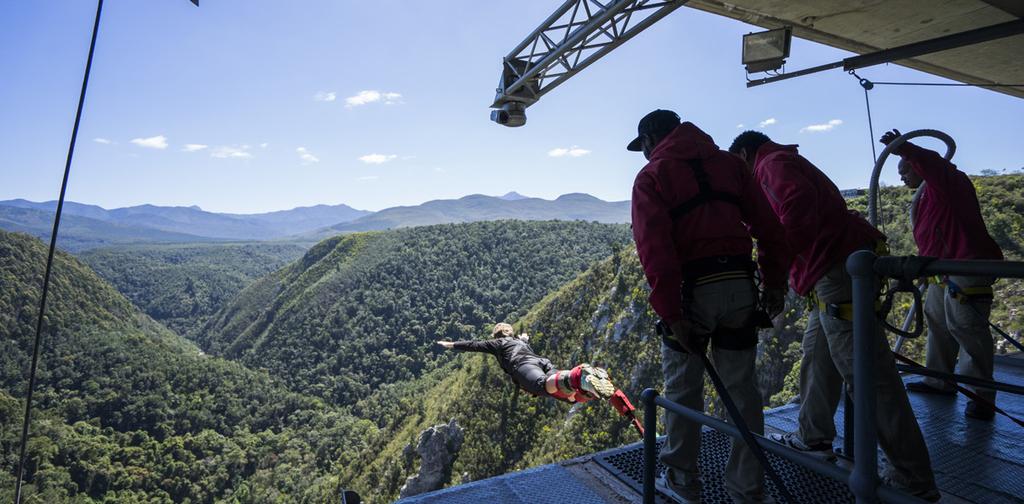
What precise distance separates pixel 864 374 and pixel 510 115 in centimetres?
615

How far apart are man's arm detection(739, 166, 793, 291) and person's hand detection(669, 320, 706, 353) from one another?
60cm

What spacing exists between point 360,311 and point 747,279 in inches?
4191

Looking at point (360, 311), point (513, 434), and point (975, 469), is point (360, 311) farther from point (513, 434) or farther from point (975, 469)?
point (975, 469)

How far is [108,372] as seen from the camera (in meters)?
78.5

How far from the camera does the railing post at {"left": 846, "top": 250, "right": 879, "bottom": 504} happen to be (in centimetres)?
114

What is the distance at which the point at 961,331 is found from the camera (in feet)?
10.3

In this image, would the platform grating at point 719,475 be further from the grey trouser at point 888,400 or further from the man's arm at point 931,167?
the man's arm at point 931,167

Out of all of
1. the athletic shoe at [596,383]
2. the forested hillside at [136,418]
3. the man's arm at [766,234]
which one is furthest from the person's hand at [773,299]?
the forested hillside at [136,418]

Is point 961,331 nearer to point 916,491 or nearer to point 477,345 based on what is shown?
point 916,491

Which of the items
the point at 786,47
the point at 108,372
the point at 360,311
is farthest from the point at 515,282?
the point at 786,47

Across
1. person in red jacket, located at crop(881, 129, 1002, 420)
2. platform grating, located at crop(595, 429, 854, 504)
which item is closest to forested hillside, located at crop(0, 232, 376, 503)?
platform grating, located at crop(595, 429, 854, 504)

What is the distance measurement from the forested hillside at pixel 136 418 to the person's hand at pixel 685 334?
67.1 metres

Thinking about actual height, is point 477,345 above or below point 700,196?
below

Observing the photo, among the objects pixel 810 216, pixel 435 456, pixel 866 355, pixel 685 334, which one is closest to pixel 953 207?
pixel 810 216
